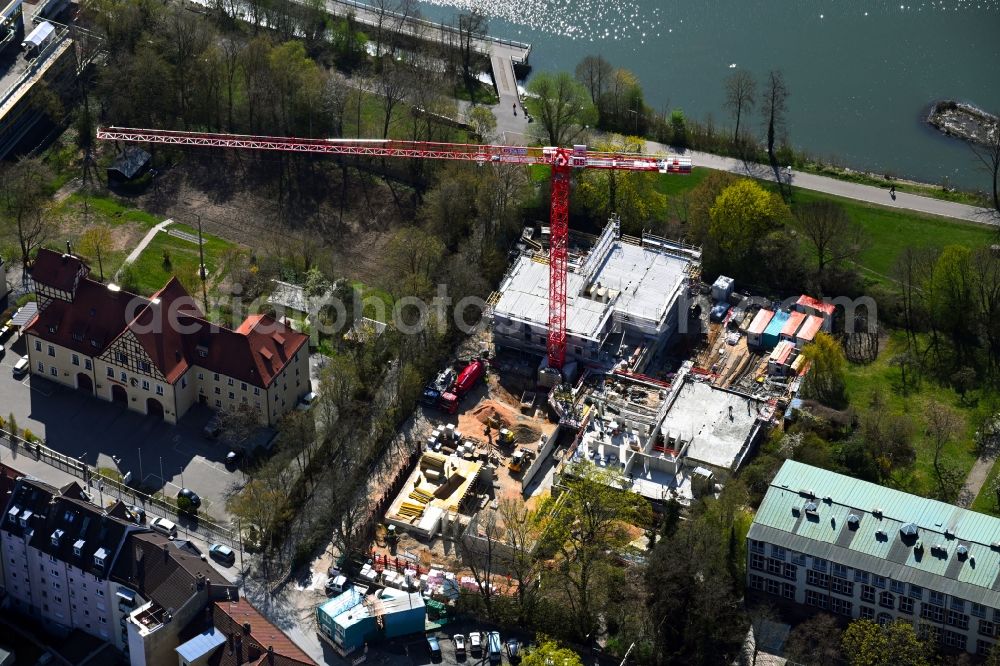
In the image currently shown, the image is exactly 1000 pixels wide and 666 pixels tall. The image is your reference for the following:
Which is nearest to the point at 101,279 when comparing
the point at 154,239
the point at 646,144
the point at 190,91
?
the point at 154,239

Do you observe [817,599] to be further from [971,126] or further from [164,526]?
[971,126]

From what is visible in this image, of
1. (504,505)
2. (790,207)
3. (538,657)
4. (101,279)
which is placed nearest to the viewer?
(538,657)

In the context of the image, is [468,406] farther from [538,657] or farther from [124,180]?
[124,180]

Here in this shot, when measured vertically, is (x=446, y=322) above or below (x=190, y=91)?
below

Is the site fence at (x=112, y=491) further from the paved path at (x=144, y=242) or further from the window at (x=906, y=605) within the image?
the window at (x=906, y=605)

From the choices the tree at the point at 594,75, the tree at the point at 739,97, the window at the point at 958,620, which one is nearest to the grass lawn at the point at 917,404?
the window at the point at 958,620

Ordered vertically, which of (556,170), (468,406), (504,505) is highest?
(556,170)

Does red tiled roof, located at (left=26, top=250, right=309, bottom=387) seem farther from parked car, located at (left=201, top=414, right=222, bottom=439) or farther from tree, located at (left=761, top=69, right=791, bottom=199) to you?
tree, located at (left=761, top=69, right=791, bottom=199)

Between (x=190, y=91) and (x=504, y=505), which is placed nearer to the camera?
(x=504, y=505)
